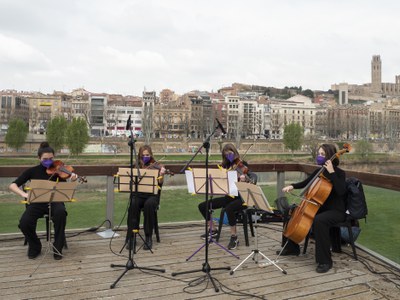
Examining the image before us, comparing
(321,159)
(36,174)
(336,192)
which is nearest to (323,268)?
(336,192)

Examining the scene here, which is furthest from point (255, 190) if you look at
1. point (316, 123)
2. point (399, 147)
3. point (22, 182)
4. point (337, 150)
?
point (316, 123)

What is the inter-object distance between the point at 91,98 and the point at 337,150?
92.9m

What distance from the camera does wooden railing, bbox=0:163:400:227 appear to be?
473 centimetres

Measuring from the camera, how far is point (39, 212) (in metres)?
4.60

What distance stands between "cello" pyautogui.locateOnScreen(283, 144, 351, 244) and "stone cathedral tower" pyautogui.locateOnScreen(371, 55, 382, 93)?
194369 mm

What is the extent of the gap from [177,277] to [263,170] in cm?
297

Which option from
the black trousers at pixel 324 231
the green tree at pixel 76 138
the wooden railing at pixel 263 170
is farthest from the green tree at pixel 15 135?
the black trousers at pixel 324 231

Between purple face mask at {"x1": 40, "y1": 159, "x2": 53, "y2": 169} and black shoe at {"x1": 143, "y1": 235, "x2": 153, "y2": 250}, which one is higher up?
purple face mask at {"x1": 40, "y1": 159, "x2": 53, "y2": 169}

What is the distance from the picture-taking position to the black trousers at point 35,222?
4.42m

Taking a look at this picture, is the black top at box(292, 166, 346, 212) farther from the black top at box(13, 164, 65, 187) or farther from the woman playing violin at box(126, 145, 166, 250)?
the black top at box(13, 164, 65, 187)

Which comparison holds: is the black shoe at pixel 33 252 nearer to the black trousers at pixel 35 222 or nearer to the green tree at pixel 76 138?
the black trousers at pixel 35 222

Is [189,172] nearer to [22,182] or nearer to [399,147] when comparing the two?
[22,182]

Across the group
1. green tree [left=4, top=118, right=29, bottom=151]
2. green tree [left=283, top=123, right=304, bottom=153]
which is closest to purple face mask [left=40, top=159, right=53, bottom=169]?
green tree [left=4, top=118, right=29, bottom=151]

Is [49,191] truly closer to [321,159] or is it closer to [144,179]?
[144,179]
